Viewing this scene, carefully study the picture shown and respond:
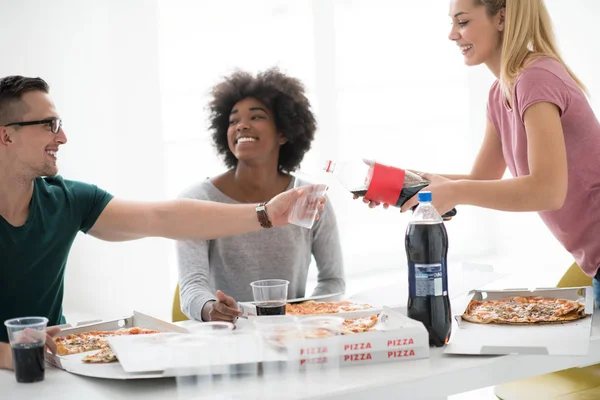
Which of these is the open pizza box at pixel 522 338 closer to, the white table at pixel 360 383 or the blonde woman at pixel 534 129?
the white table at pixel 360 383

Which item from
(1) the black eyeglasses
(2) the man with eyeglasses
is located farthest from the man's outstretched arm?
(1) the black eyeglasses

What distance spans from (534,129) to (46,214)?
4.36 feet

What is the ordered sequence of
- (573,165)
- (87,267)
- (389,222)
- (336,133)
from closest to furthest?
1. (573,165)
2. (87,267)
3. (336,133)
4. (389,222)

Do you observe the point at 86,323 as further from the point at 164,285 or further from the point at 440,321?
the point at 164,285

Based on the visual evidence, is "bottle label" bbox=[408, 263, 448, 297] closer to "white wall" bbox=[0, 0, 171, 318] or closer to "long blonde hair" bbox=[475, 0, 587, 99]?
"long blonde hair" bbox=[475, 0, 587, 99]

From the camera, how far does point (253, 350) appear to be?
144 centimetres

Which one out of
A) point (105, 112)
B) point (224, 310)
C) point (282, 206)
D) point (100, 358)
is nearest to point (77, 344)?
point (100, 358)

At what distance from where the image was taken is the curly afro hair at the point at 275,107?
2.74 metres

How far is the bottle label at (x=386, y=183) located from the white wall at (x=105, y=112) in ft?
9.75

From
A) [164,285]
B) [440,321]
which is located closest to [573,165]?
[440,321]

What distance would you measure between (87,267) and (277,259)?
8.11 feet

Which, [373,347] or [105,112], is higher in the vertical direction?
[105,112]

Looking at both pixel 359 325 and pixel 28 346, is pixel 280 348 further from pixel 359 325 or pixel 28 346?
pixel 28 346

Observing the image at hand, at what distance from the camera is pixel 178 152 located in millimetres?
5324
